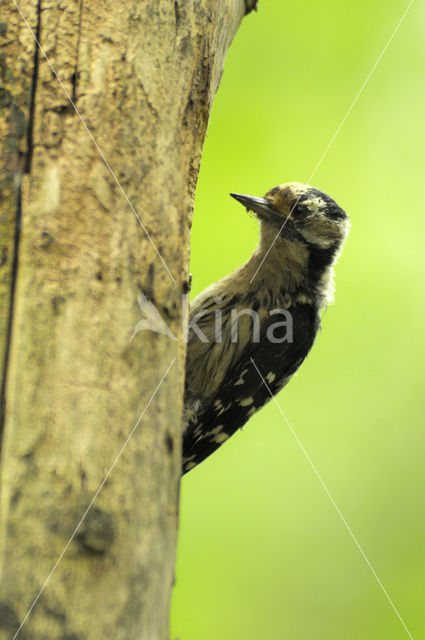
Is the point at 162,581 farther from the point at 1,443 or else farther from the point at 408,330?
the point at 408,330

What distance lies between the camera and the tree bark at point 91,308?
Result: 1203mm

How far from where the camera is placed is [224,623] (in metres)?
3.84

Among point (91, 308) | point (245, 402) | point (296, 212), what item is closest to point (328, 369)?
point (245, 402)

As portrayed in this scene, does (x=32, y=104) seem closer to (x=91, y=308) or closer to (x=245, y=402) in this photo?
(x=91, y=308)

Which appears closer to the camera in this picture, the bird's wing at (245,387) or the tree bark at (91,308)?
the tree bark at (91,308)

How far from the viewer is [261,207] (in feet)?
9.53

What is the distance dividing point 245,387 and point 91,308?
1.61m

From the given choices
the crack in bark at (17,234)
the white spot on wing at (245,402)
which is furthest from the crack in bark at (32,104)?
the white spot on wing at (245,402)

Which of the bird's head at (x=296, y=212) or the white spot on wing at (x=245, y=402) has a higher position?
the bird's head at (x=296, y=212)

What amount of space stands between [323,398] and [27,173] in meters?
3.17

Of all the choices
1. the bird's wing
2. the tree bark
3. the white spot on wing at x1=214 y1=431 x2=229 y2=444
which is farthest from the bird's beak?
the tree bark

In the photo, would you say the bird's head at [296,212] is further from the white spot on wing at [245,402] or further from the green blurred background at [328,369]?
the green blurred background at [328,369]

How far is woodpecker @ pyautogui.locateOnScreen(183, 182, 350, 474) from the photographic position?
9.31 ft

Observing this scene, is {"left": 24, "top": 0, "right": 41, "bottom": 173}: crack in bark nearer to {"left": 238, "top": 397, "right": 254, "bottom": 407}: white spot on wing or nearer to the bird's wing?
the bird's wing
